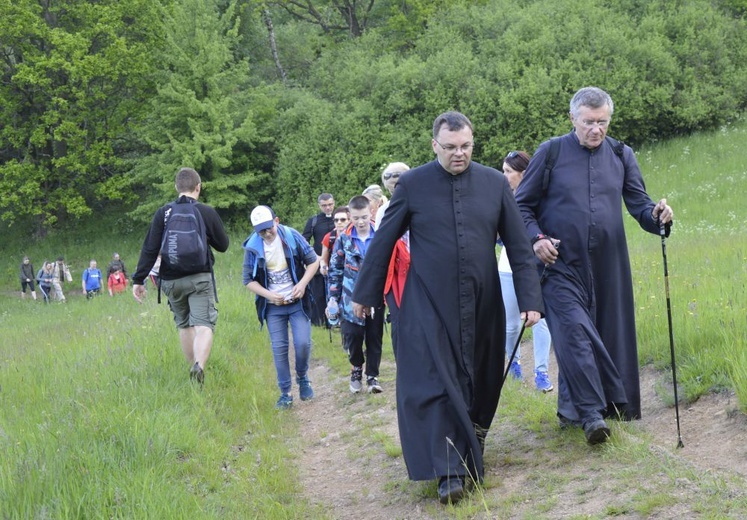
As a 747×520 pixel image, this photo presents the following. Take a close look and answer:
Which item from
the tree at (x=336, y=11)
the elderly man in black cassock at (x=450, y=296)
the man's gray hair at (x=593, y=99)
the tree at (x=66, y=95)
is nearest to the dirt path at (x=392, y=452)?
the elderly man in black cassock at (x=450, y=296)

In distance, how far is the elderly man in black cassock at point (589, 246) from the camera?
19.0 feet

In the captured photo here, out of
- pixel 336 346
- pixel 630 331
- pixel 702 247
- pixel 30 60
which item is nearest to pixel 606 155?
pixel 630 331

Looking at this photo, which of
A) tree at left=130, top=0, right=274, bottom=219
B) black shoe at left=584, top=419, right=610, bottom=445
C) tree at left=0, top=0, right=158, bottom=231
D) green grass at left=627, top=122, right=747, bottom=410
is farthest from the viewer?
tree at left=0, top=0, right=158, bottom=231

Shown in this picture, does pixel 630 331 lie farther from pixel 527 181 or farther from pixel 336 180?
pixel 336 180

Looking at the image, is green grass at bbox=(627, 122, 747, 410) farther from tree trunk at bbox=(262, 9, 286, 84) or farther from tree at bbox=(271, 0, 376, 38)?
tree at bbox=(271, 0, 376, 38)

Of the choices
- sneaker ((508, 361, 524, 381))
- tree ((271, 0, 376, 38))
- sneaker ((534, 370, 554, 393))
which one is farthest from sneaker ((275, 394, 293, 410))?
tree ((271, 0, 376, 38))

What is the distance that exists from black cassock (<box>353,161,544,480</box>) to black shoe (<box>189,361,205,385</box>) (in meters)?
3.16

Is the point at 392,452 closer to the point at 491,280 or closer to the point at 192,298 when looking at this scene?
the point at 491,280

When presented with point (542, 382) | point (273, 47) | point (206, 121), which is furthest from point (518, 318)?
point (273, 47)

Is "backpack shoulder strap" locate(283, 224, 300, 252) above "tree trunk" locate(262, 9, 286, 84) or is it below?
below

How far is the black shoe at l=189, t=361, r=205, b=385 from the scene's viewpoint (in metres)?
8.29

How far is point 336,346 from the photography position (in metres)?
12.8

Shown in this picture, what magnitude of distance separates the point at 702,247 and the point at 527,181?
21.8 feet

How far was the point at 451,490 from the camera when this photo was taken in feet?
16.9
